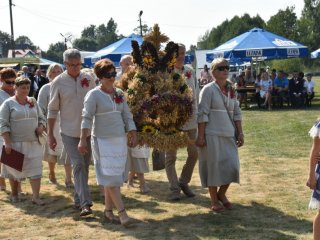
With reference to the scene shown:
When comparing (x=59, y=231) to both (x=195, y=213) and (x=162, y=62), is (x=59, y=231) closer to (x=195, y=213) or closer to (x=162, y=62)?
(x=195, y=213)

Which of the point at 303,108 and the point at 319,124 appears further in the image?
the point at 303,108

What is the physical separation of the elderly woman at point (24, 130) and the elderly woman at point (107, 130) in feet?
5.22

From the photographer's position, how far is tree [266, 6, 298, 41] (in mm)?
69325

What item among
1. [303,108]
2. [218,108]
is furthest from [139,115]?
[303,108]

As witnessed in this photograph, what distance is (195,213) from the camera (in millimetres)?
6605

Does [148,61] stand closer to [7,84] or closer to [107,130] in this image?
[107,130]

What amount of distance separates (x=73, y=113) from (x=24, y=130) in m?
1.07

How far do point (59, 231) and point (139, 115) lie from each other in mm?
1560

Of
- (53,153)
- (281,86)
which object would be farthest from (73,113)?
(281,86)

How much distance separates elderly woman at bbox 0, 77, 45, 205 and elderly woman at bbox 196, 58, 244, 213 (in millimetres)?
2270

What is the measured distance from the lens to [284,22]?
231 ft

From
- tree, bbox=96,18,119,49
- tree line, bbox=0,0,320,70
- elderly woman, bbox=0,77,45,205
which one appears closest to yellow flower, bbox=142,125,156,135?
elderly woman, bbox=0,77,45,205

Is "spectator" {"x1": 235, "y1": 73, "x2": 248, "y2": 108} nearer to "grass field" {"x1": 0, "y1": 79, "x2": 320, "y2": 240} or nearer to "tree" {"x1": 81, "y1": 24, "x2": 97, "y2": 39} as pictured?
"grass field" {"x1": 0, "y1": 79, "x2": 320, "y2": 240}

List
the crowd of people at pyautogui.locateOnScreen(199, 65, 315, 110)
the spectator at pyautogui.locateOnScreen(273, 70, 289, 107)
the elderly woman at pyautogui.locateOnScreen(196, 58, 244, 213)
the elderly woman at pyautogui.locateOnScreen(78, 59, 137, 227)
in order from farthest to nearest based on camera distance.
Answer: the spectator at pyautogui.locateOnScreen(273, 70, 289, 107), the crowd of people at pyautogui.locateOnScreen(199, 65, 315, 110), the elderly woman at pyautogui.locateOnScreen(196, 58, 244, 213), the elderly woman at pyautogui.locateOnScreen(78, 59, 137, 227)
